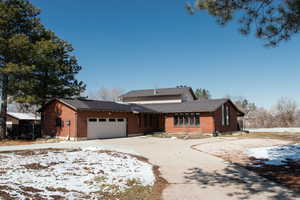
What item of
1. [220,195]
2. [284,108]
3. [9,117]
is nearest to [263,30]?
[220,195]

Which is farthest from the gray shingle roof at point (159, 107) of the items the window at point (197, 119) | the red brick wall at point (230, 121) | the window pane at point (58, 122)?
the window pane at point (58, 122)

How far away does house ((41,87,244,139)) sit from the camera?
19.8m

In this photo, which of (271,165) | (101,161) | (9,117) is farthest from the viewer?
(9,117)

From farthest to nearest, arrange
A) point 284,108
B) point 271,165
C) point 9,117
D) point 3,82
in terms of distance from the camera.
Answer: point 284,108 → point 9,117 → point 3,82 → point 271,165

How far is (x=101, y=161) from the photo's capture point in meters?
9.28

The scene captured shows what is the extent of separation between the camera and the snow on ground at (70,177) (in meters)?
5.18

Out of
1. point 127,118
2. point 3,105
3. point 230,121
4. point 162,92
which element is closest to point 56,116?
Answer: point 3,105

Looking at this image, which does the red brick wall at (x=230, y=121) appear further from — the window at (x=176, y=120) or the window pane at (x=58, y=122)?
the window pane at (x=58, y=122)

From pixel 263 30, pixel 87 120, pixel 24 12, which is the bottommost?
pixel 87 120

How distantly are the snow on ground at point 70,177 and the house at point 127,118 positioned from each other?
1121 centimetres

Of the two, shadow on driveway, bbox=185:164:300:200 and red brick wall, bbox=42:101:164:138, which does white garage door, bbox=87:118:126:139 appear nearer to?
red brick wall, bbox=42:101:164:138

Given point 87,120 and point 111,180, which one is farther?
point 87,120

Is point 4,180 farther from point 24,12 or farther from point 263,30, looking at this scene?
point 24,12

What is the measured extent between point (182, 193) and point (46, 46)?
18515 millimetres
